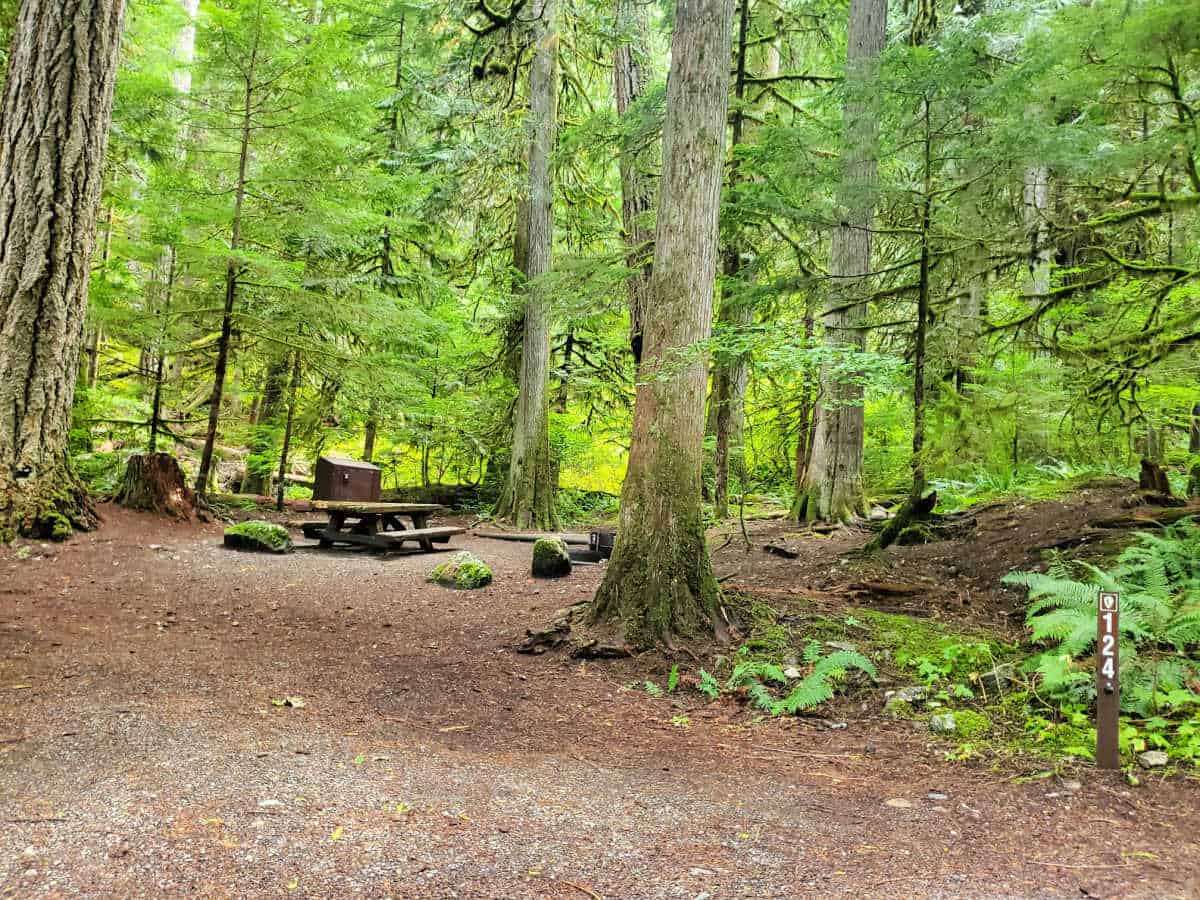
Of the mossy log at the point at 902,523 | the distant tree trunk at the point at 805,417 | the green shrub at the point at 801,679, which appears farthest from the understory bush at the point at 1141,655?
the distant tree trunk at the point at 805,417

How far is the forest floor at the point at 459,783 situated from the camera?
246cm

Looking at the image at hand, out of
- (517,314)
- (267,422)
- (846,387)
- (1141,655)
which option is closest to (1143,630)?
(1141,655)

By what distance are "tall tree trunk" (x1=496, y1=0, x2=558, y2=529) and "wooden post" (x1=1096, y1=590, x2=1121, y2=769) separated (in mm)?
10344

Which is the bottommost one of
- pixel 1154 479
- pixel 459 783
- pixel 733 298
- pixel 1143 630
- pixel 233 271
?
pixel 459 783

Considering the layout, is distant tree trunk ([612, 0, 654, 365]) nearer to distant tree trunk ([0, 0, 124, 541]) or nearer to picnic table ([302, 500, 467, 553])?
picnic table ([302, 500, 467, 553])

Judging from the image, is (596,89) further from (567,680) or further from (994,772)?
(994,772)

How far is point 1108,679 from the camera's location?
10.9 feet

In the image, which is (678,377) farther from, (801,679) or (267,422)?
(267,422)

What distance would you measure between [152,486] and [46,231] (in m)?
3.54

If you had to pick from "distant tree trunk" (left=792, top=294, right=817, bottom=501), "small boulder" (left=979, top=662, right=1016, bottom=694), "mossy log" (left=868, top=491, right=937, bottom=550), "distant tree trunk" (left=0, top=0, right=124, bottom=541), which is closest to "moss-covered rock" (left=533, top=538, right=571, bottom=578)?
"mossy log" (left=868, top=491, right=937, bottom=550)

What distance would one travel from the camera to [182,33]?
1712cm

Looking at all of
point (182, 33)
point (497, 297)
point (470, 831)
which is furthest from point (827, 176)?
point (182, 33)

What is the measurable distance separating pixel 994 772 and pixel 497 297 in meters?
14.7

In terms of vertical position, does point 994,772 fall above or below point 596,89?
below
